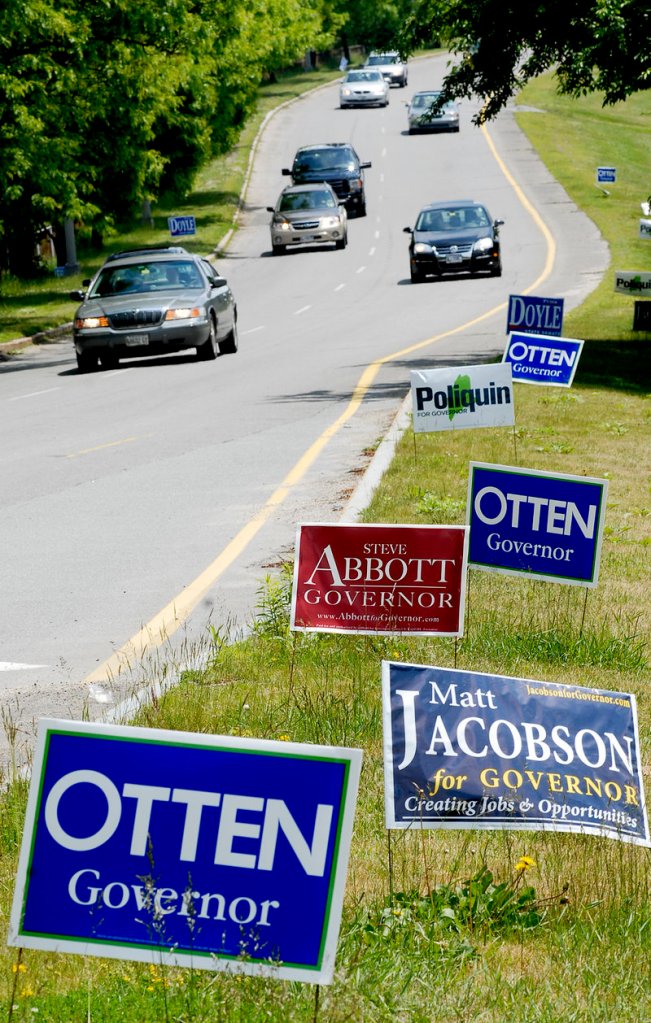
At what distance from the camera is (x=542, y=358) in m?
15.7

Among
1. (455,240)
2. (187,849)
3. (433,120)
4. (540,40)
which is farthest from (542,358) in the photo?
(433,120)

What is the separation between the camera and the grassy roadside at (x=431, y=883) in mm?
3672

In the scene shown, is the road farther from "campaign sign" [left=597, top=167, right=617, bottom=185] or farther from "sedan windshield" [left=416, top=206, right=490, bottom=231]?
"campaign sign" [left=597, top=167, right=617, bottom=185]

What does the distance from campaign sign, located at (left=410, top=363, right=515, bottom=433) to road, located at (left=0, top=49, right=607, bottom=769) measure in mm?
927

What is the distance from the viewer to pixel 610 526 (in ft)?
34.0

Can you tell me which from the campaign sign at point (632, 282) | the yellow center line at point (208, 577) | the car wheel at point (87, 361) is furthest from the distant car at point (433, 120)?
the yellow center line at point (208, 577)

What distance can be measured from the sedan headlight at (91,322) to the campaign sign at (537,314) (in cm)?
806

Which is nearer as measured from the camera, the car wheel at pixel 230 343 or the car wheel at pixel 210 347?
the car wheel at pixel 210 347

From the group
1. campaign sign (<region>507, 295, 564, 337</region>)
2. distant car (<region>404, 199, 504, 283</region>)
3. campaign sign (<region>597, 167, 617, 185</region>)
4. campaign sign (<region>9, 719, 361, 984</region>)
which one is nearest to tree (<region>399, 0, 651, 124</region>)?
campaign sign (<region>507, 295, 564, 337</region>)

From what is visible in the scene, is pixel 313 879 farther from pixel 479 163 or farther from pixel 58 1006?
pixel 479 163

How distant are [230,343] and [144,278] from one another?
6.43ft

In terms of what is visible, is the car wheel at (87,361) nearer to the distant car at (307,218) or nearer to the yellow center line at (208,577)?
the yellow center line at (208,577)

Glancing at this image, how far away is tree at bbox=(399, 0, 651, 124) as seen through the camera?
1919 centimetres

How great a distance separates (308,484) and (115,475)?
6.40ft
